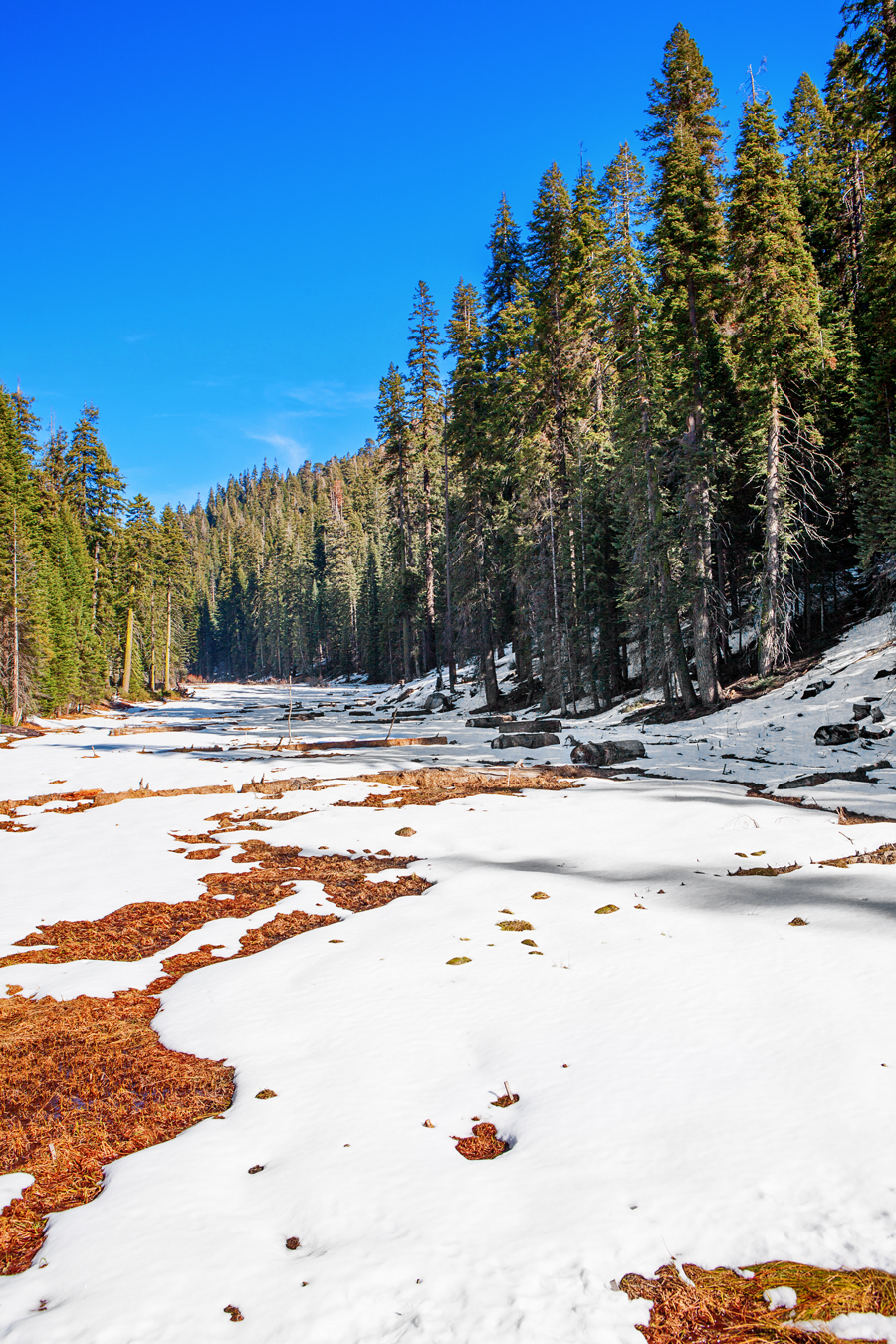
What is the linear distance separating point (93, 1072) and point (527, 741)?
17.1 m

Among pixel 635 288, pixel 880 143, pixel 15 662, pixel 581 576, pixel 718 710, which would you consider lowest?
pixel 718 710

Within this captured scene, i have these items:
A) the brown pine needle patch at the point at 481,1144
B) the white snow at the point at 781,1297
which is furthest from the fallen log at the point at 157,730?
the white snow at the point at 781,1297

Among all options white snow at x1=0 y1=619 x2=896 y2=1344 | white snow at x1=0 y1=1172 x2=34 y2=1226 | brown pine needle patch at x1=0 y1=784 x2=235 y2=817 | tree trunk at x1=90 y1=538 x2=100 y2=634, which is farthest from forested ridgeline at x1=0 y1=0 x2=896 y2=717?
white snow at x1=0 y1=1172 x2=34 y2=1226

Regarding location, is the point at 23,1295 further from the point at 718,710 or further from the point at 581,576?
the point at 581,576

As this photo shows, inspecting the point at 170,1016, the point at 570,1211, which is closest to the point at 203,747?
the point at 170,1016

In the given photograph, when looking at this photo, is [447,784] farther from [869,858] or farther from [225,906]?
[869,858]

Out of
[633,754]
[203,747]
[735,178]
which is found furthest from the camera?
[203,747]

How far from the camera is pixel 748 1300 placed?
8.36 ft

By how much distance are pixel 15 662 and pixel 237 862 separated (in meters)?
28.2

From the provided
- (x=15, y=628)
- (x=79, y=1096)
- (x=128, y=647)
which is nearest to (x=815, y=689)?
(x=79, y=1096)

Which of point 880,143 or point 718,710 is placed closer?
point 880,143

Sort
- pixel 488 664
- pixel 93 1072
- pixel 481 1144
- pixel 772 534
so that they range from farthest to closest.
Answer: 1. pixel 488 664
2. pixel 772 534
3. pixel 93 1072
4. pixel 481 1144

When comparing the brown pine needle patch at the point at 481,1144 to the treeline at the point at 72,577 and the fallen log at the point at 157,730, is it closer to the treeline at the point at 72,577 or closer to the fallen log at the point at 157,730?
the fallen log at the point at 157,730

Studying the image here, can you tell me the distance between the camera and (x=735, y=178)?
21.2m
